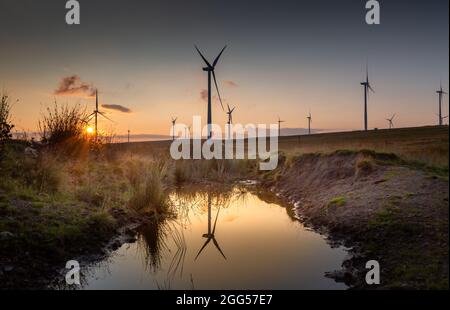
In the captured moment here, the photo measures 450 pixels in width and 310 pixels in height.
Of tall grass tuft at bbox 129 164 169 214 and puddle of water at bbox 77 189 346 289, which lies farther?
tall grass tuft at bbox 129 164 169 214

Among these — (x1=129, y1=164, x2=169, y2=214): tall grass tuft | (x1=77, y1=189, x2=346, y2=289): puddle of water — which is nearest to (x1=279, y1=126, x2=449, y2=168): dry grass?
(x1=77, y1=189, x2=346, y2=289): puddle of water

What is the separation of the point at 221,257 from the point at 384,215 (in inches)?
173

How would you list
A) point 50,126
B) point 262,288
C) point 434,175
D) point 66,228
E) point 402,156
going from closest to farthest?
point 262,288, point 66,228, point 434,175, point 402,156, point 50,126

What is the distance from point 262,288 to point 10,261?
16.6ft

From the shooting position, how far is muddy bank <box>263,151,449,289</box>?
6301mm

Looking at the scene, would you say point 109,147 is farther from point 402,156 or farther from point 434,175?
Result: point 434,175

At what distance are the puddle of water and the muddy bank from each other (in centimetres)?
63

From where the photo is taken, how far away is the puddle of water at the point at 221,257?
22.7ft

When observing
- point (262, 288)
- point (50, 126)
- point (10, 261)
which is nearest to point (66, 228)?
point (10, 261)

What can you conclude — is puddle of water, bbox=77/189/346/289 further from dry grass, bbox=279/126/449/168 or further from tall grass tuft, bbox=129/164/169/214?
dry grass, bbox=279/126/449/168

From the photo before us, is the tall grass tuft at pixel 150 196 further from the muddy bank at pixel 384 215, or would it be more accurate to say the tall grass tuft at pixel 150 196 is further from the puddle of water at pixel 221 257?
the muddy bank at pixel 384 215

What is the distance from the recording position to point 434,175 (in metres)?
10.7

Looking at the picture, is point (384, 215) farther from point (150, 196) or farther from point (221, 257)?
point (150, 196)

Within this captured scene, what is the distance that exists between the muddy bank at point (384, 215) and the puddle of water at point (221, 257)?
0.63 m
